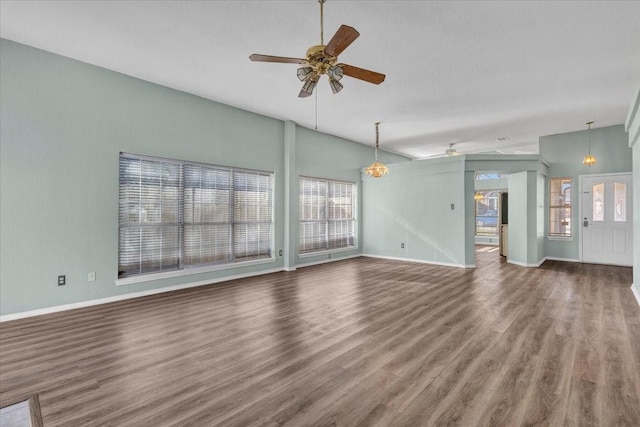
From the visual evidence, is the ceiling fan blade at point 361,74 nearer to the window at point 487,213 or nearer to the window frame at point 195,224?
the window frame at point 195,224

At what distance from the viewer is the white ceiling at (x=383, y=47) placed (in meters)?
3.03

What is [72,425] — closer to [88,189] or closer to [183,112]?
[88,189]

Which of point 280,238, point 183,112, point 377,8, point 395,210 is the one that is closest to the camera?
point 377,8

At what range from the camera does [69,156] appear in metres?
4.05

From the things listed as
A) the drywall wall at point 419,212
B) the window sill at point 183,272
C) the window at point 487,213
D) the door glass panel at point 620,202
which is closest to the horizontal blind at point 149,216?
the window sill at point 183,272

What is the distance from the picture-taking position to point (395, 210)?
8367mm

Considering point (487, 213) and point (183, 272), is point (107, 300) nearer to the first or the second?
point (183, 272)

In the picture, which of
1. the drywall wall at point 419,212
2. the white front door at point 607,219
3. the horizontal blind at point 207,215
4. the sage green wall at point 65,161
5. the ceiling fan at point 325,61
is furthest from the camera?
the drywall wall at point 419,212

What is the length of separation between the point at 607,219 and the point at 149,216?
9.72m

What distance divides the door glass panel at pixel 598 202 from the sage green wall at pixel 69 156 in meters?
8.88

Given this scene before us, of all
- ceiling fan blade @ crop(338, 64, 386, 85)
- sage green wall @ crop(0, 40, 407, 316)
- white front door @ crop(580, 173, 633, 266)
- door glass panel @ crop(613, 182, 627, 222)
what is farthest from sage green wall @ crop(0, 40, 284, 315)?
door glass panel @ crop(613, 182, 627, 222)

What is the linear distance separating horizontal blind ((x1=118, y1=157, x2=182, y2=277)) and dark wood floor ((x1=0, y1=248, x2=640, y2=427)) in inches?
24.0

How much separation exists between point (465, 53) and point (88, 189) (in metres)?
5.26

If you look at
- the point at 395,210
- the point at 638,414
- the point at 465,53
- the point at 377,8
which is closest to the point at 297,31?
the point at 377,8
